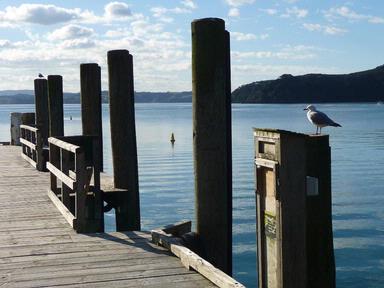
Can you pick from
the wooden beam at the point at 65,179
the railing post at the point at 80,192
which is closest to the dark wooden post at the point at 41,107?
the wooden beam at the point at 65,179

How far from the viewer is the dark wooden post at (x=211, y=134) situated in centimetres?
647

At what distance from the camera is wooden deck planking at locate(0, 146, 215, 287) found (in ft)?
18.0

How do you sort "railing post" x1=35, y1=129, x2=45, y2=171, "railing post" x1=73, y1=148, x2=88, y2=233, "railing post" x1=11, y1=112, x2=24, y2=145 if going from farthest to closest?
"railing post" x1=11, y1=112, x2=24, y2=145
"railing post" x1=35, y1=129, x2=45, y2=171
"railing post" x1=73, y1=148, x2=88, y2=233

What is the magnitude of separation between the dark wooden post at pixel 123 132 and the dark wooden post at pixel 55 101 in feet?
16.7

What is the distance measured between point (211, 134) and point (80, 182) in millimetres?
1826

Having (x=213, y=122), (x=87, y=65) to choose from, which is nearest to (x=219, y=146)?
(x=213, y=122)

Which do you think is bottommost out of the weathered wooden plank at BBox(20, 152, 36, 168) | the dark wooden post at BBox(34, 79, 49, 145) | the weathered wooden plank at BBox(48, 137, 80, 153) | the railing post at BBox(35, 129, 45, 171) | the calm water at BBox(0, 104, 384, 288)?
the calm water at BBox(0, 104, 384, 288)

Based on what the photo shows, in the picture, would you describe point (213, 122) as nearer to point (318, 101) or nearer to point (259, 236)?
point (259, 236)

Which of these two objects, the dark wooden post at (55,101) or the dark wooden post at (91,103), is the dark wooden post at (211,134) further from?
the dark wooden post at (55,101)

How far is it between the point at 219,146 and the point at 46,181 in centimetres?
684

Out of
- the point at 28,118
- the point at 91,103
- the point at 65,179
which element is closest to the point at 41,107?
the point at 28,118

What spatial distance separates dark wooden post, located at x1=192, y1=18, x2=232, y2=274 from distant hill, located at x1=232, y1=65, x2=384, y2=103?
17881 centimetres

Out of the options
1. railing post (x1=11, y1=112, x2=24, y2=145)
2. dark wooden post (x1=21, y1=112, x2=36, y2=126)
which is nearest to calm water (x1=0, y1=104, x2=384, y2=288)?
dark wooden post (x1=21, y1=112, x2=36, y2=126)

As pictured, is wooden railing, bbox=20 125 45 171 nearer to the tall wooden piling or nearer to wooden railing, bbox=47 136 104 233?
the tall wooden piling
